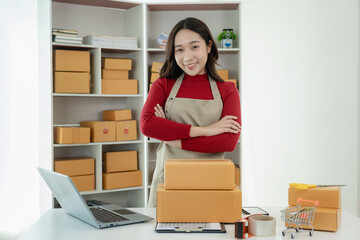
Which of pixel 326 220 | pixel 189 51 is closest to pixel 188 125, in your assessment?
pixel 189 51

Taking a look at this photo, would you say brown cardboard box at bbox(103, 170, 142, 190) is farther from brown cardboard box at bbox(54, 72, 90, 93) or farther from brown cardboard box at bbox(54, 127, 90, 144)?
brown cardboard box at bbox(54, 72, 90, 93)

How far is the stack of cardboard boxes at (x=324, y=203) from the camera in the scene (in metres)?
1.47

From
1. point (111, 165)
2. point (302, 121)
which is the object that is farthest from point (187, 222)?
point (302, 121)

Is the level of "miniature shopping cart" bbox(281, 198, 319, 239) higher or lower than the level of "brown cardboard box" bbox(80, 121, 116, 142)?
lower

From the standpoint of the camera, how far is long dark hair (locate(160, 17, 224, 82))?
213 cm

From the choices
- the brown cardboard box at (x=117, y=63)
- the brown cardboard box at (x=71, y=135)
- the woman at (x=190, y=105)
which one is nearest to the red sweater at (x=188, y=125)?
the woman at (x=190, y=105)

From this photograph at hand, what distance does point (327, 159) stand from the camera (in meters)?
4.52

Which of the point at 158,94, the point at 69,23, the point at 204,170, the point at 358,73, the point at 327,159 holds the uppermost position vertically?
the point at 69,23

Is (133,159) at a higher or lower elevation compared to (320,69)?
lower

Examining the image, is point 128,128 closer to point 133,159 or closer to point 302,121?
point 133,159

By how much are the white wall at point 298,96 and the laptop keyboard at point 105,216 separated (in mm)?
2925

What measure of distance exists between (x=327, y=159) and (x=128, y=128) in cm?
222

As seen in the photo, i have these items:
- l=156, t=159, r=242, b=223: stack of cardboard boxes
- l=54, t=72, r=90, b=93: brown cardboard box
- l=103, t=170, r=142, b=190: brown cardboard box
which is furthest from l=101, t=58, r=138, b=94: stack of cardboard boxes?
l=156, t=159, r=242, b=223: stack of cardboard boxes

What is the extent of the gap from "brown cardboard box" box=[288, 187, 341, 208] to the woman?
1.98 ft
